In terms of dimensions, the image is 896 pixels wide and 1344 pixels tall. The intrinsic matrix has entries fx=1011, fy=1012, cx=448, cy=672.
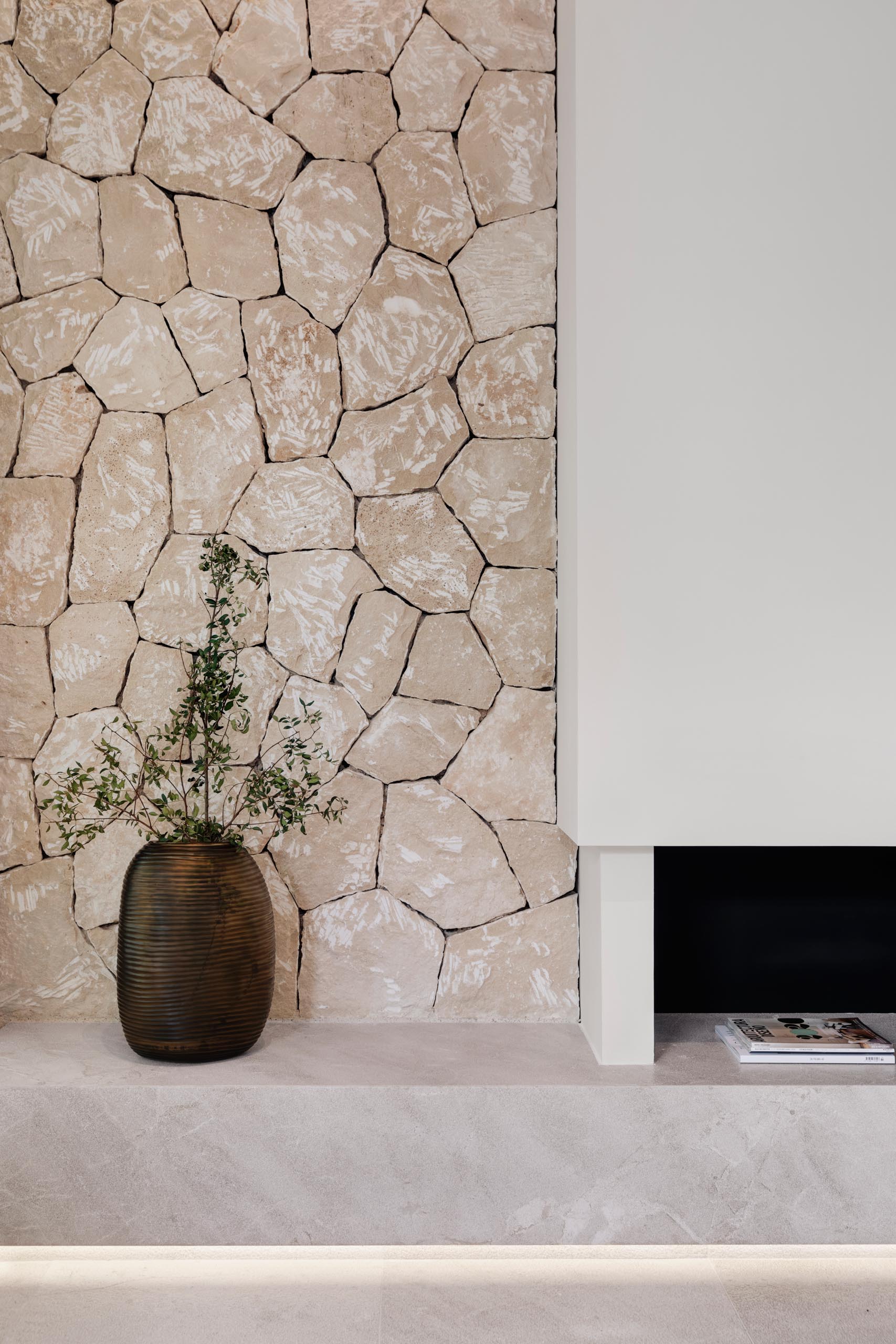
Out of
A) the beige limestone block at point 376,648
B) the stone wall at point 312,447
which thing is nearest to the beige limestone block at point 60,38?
the stone wall at point 312,447

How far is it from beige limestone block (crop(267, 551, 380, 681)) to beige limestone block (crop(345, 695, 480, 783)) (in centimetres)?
17

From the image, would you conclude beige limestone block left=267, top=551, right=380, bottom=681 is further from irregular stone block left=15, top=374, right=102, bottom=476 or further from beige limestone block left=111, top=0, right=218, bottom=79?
beige limestone block left=111, top=0, right=218, bottom=79

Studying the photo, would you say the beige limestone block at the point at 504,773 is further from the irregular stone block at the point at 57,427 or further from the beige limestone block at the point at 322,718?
the irregular stone block at the point at 57,427

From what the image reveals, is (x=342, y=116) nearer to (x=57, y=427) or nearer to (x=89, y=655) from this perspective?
(x=57, y=427)

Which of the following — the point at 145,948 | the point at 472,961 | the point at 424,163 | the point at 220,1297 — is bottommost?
the point at 220,1297

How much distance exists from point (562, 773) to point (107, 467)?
121cm

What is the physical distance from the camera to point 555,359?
2.25m

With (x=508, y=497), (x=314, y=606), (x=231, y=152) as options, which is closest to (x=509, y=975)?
(x=314, y=606)

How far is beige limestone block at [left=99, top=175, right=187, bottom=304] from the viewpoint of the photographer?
2.26m

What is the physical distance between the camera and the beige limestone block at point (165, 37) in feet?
7.41

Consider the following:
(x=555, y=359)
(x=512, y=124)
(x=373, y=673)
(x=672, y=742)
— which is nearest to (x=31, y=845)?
(x=373, y=673)

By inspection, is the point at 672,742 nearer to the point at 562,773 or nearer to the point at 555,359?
the point at 562,773

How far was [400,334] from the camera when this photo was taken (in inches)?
88.4

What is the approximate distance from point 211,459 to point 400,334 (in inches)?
19.8
